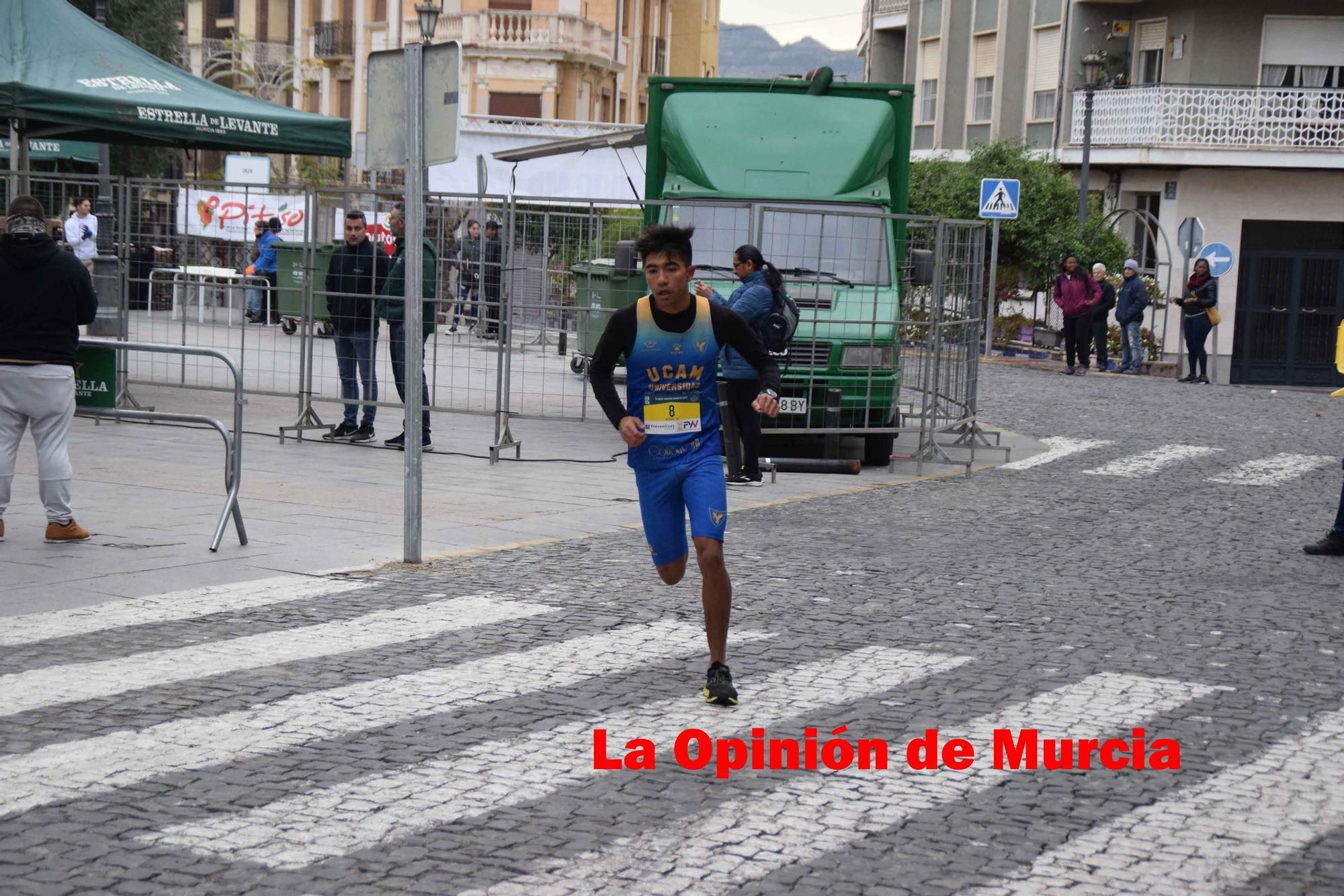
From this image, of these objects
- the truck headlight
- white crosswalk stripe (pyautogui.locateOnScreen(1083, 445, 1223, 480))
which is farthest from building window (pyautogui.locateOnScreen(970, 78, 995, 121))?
the truck headlight

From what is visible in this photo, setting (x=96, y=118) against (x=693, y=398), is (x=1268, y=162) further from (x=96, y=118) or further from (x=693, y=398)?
(x=693, y=398)

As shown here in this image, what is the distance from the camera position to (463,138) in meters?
30.9

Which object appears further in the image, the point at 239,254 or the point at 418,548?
the point at 239,254

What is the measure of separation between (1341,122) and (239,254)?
84.6 feet

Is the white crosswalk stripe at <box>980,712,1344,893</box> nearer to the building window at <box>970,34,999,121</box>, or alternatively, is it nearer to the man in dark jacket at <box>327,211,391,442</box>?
the man in dark jacket at <box>327,211,391,442</box>

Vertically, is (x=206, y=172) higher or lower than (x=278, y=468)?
higher

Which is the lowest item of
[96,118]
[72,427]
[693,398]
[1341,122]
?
[72,427]

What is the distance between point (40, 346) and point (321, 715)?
13.5 ft

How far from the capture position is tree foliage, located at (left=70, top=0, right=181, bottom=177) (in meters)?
34.2

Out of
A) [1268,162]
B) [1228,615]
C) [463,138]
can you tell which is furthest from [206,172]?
[1228,615]

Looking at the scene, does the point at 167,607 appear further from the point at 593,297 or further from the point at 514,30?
the point at 514,30

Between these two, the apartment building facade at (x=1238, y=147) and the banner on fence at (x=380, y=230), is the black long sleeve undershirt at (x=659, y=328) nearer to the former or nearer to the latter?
the banner on fence at (x=380, y=230)

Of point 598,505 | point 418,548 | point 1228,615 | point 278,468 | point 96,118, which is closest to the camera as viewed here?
point 1228,615

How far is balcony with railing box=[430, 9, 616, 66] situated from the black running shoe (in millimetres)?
47295
